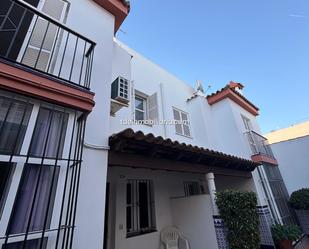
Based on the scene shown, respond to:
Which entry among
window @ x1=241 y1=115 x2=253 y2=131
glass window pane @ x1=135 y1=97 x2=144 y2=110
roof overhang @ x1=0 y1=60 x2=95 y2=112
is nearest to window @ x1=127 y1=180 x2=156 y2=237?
glass window pane @ x1=135 y1=97 x2=144 y2=110

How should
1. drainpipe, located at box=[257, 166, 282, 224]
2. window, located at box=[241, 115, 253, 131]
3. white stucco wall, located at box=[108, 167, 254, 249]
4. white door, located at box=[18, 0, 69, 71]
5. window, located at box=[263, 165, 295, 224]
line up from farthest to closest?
window, located at box=[241, 115, 253, 131] → window, located at box=[263, 165, 295, 224] → drainpipe, located at box=[257, 166, 282, 224] → white stucco wall, located at box=[108, 167, 254, 249] → white door, located at box=[18, 0, 69, 71]

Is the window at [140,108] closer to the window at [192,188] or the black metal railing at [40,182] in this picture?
the window at [192,188]

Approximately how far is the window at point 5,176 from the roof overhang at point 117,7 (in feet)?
17.0

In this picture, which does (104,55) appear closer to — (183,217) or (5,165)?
(5,165)

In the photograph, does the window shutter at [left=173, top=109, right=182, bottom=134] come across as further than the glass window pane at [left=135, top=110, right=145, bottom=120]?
Yes

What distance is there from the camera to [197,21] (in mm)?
9742

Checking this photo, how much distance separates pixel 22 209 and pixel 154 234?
5860 mm

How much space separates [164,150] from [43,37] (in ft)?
13.0

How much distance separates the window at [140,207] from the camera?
22.3ft

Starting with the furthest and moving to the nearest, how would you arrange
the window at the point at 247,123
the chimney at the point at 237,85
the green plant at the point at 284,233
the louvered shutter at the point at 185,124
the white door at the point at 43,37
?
the chimney at the point at 237,85 < the window at the point at 247,123 < the louvered shutter at the point at 185,124 < the green plant at the point at 284,233 < the white door at the point at 43,37

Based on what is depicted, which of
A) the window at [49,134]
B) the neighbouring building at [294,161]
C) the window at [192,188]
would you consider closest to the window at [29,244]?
the window at [49,134]

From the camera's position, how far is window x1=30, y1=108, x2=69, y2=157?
111 inches

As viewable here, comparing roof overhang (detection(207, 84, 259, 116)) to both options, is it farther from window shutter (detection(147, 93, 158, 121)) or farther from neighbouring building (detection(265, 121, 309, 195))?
window shutter (detection(147, 93, 158, 121))

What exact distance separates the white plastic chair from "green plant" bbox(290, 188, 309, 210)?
281 inches
